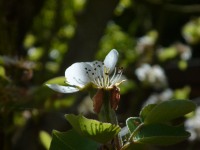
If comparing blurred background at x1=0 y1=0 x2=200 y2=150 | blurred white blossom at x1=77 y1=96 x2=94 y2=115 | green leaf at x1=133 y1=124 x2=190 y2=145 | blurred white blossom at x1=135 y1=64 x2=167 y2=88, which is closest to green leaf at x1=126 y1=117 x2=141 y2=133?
green leaf at x1=133 y1=124 x2=190 y2=145

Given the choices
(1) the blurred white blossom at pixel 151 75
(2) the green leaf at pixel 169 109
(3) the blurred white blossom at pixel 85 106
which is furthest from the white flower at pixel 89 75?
(1) the blurred white blossom at pixel 151 75

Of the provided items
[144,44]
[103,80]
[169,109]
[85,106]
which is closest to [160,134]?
[169,109]

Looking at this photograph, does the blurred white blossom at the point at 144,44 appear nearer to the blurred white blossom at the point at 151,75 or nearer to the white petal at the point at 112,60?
the blurred white blossom at the point at 151,75

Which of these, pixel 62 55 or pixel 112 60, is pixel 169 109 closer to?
pixel 112 60

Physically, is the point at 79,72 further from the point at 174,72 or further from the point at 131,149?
the point at 174,72

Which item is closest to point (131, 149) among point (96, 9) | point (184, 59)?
point (96, 9)

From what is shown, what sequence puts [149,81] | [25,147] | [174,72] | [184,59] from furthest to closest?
[174,72], [184,59], [149,81], [25,147]
